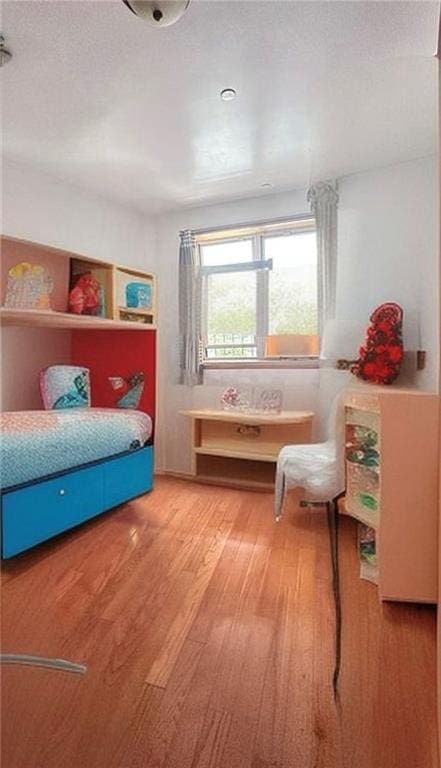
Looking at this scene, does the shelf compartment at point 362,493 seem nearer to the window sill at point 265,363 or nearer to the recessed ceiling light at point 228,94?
the window sill at point 265,363

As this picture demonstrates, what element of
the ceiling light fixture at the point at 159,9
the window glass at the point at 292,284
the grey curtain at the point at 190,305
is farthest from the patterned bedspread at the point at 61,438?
the ceiling light fixture at the point at 159,9

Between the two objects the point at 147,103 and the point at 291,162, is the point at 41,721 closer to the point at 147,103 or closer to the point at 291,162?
the point at 147,103

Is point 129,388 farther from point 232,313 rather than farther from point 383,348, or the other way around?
point 383,348

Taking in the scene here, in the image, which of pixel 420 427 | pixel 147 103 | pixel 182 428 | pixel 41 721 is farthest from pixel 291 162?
pixel 41 721

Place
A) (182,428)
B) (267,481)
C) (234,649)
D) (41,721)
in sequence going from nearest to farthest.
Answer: (41,721), (234,649), (267,481), (182,428)

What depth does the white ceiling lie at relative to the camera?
1.15 m

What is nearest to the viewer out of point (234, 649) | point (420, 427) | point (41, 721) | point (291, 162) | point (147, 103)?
point (41, 721)

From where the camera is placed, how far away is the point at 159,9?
104cm

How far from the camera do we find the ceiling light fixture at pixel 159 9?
1.01 metres

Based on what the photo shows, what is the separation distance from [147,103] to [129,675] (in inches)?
85.0

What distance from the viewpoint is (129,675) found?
1006mm

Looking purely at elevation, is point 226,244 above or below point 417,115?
below

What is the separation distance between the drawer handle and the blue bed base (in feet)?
2.33

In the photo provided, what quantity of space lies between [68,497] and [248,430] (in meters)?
1.33
